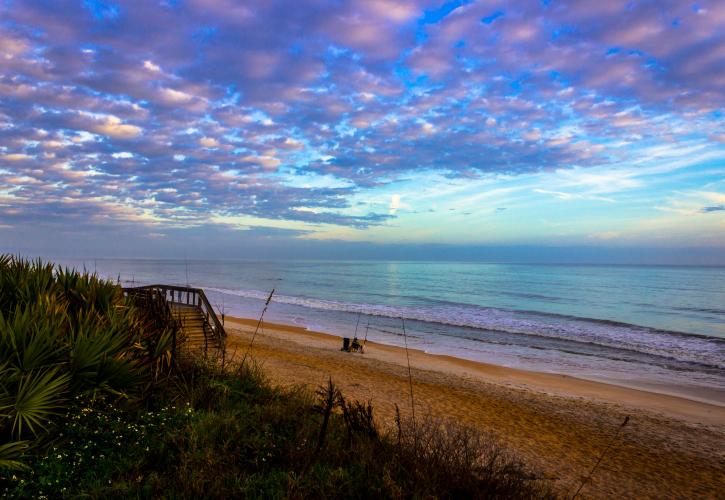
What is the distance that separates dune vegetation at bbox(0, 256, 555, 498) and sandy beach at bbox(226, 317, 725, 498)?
4.29m

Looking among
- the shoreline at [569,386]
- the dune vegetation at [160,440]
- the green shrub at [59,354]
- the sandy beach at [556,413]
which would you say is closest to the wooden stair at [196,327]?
the sandy beach at [556,413]

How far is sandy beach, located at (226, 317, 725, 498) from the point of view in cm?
920

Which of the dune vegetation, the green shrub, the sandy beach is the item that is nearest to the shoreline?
the sandy beach

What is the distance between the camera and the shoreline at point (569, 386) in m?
14.7

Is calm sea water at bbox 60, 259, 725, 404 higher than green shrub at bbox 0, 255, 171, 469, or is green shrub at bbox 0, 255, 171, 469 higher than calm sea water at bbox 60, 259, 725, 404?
green shrub at bbox 0, 255, 171, 469

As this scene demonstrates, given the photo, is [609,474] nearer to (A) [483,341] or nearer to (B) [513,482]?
(B) [513,482]

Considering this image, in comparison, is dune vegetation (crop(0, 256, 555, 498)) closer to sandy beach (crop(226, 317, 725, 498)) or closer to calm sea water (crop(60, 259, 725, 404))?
sandy beach (crop(226, 317, 725, 498))

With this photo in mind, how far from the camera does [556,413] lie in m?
13.4

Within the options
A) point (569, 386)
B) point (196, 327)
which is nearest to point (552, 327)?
point (569, 386)

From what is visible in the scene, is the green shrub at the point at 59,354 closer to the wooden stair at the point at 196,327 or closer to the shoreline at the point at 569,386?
the wooden stair at the point at 196,327

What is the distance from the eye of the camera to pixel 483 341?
2742cm

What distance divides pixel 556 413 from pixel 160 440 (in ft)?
38.3

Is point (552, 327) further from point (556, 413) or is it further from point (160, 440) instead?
point (160, 440)

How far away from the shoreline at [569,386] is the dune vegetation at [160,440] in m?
12.1
